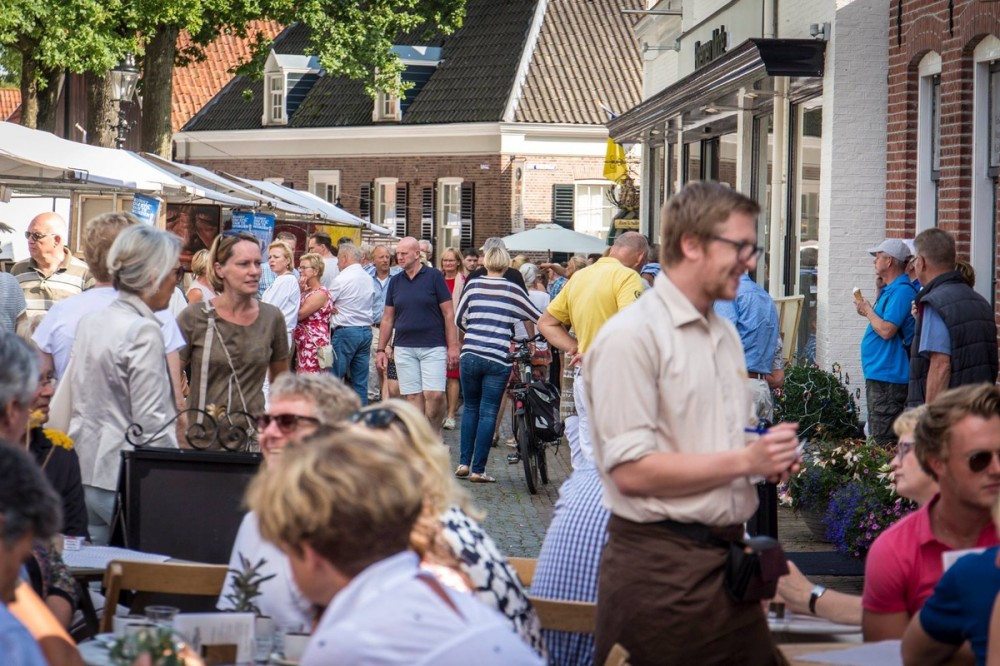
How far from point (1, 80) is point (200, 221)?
23.1m

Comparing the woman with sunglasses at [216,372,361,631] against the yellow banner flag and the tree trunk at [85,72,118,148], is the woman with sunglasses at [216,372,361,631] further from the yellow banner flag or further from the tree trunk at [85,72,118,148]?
the tree trunk at [85,72,118,148]

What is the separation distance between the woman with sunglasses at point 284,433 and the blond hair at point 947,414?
5.31 ft

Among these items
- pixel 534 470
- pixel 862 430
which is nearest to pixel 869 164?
pixel 862 430

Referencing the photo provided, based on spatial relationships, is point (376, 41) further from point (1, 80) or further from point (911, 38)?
point (911, 38)

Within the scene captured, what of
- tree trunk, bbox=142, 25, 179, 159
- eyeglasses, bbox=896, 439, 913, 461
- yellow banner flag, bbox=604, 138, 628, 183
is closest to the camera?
eyeglasses, bbox=896, 439, 913, 461

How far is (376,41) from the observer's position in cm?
3150

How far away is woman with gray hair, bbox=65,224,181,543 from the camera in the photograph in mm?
5777

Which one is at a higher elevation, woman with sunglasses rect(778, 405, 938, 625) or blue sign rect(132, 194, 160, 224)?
blue sign rect(132, 194, 160, 224)

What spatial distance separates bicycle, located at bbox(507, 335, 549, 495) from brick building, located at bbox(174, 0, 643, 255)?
85.1 ft

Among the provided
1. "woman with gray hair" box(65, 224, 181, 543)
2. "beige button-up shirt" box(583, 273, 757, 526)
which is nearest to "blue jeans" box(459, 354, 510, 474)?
"woman with gray hair" box(65, 224, 181, 543)

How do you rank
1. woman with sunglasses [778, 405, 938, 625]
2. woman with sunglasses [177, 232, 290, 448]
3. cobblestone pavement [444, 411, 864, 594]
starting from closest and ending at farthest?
1. woman with sunglasses [778, 405, 938, 625]
2. woman with sunglasses [177, 232, 290, 448]
3. cobblestone pavement [444, 411, 864, 594]

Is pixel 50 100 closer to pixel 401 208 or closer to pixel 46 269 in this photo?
pixel 401 208

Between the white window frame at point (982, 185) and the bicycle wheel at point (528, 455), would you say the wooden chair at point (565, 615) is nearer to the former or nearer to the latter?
the white window frame at point (982, 185)

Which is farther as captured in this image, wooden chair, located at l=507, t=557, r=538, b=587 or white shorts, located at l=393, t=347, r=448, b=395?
white shorts, located at l=393, t=347, r=448, b=395
